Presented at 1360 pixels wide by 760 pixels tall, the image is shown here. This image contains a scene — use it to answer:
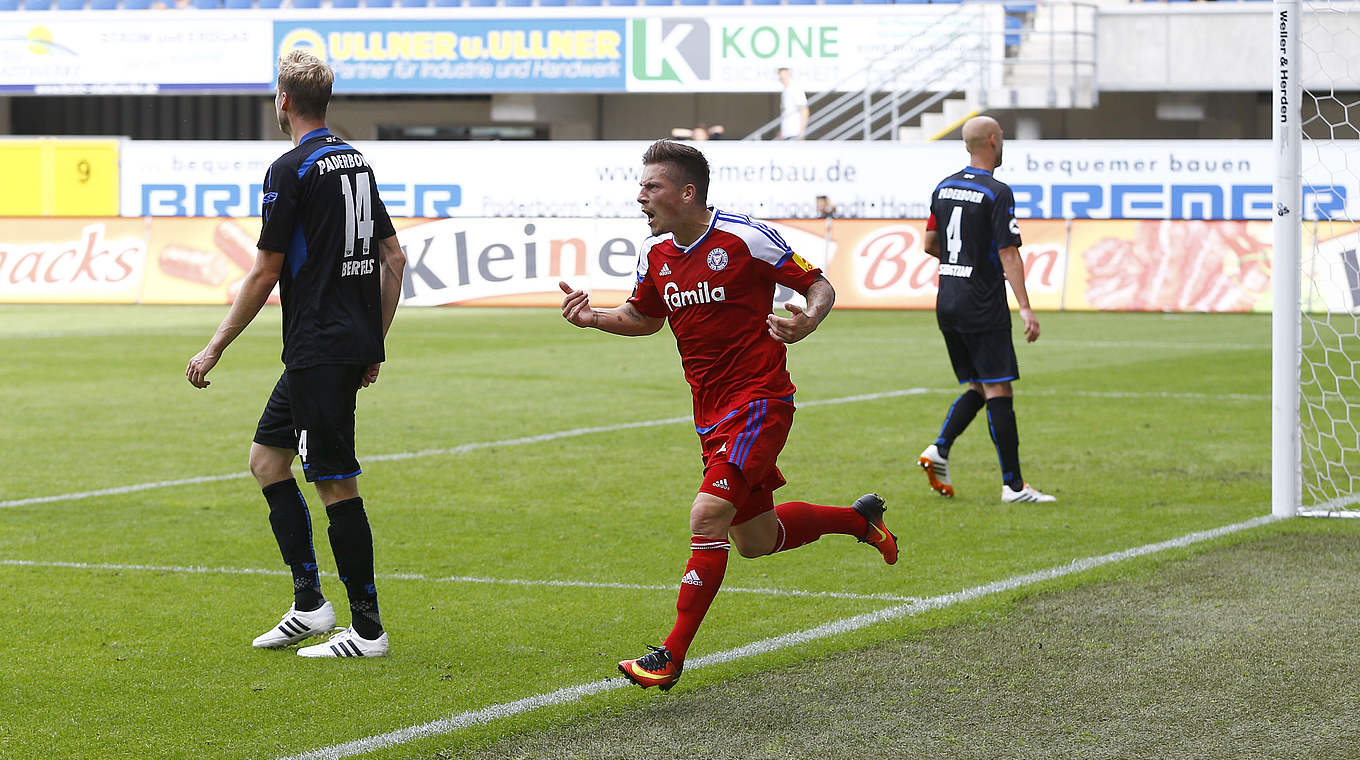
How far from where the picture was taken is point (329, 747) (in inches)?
173

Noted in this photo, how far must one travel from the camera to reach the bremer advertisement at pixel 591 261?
22188mm

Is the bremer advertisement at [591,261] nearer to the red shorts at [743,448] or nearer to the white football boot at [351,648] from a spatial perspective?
the white football boot at [351,648]

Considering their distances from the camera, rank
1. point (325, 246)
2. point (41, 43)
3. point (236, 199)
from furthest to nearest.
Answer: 1. point (41, 43)
2. point (236, 199)
3. point (325, 246)

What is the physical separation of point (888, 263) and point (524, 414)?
11.6m

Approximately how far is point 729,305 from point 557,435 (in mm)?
6143

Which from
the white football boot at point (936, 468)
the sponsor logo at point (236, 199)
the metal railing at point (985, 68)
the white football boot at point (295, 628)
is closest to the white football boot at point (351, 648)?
the white football boot at point (295, 628)

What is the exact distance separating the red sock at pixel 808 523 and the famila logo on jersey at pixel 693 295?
0.73 m

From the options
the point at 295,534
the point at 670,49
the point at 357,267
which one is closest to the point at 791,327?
the point at 357,267

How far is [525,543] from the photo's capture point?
7477 millimetres

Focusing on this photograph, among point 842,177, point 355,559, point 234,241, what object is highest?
point 842,177

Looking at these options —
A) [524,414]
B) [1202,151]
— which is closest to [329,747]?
[524,414]

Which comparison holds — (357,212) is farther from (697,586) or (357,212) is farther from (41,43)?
(41,43)

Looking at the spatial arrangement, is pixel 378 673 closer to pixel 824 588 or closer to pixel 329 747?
pixel 329 747

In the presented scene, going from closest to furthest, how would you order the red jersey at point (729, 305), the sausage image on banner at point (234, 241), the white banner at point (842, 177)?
the red jersey at point (729, 305) → the sausage image on banner at point (234, 241) → the white banner at point (842, 177)
